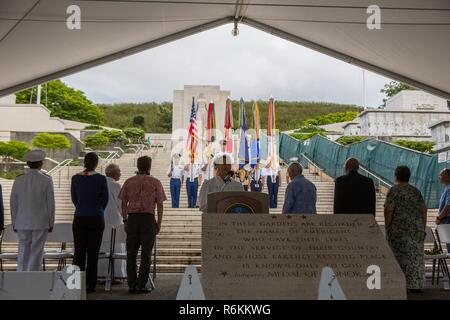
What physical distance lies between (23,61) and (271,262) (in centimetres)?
749

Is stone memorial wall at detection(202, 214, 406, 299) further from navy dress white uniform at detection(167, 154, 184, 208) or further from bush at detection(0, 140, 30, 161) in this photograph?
bush at detection(0, 140, 30, 161)

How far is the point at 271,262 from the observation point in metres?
3.02

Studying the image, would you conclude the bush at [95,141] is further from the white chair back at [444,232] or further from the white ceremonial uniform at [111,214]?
the white chair back at [444,232]

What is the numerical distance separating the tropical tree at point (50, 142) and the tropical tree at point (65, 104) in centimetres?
2306

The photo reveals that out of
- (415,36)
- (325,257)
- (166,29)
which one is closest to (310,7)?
(415,36)

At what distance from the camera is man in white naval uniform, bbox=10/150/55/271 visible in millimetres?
6094

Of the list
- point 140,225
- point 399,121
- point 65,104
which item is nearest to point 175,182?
point 140,225

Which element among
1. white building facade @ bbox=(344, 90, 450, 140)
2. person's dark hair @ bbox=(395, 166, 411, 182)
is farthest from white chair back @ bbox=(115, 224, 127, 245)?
white building facade @ bbox=(344, 90, 450, 140)

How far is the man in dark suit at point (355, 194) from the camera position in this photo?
21.1 feet

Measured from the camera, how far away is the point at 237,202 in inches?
161

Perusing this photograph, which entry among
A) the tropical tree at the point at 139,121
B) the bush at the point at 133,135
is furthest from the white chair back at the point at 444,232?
the tropical tree at the point at 139,121

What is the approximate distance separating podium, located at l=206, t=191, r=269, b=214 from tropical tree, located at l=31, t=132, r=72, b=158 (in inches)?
820

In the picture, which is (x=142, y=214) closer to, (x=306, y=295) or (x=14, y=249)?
(x=306, y=295)

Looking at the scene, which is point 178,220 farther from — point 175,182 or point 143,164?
point 143,164
